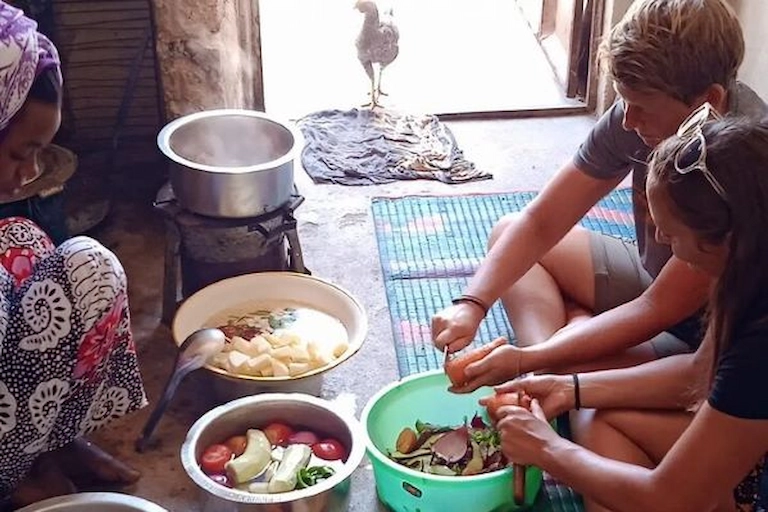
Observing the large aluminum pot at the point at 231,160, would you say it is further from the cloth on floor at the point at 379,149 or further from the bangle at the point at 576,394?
the bangle at the point at 576,394

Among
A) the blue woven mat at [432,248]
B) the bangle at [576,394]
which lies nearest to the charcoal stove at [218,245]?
the blue woven mat at [432,248]

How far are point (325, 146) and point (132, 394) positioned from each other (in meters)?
1.44

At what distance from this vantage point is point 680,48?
151 cm

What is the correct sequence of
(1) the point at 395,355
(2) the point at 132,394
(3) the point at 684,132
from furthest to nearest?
1. (1) the point at 395,355
2. (2) the point at 132,394
3. (3) the point at 684,132

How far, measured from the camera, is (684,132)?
1.27 metres

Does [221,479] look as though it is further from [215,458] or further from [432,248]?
[432,248]

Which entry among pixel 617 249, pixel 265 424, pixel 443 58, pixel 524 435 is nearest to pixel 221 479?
pixel 265 424

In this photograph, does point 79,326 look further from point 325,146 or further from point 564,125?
point 564,125

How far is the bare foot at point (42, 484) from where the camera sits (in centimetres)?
172

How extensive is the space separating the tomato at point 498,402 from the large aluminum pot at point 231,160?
2.41 feet

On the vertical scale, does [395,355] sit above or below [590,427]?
below

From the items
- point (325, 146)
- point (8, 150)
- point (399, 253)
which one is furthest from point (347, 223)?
point (8, 150)

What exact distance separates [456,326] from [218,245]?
0.67 meters

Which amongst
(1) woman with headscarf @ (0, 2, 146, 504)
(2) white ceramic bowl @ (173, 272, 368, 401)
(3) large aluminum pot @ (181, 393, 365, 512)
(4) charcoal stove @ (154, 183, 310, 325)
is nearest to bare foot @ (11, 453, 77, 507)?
(1) woman with headscarf @ (0, 2, 146, 504)
